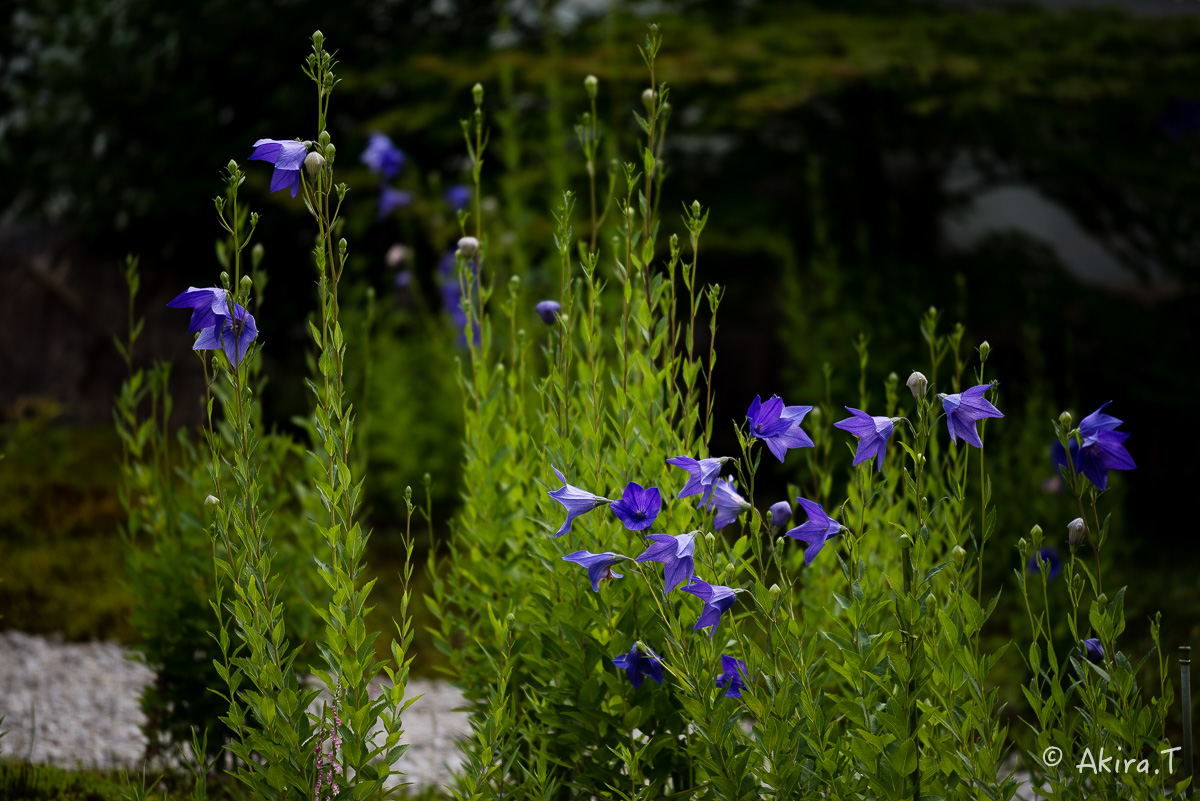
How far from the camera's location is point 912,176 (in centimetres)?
668

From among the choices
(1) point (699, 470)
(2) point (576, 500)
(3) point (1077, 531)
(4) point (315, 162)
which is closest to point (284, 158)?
(4) point (315, 162)

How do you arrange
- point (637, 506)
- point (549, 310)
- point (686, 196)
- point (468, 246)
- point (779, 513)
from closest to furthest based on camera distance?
point (637, 506), point (779, 513), point (468, 246), point (549, 310), point (686, 196)

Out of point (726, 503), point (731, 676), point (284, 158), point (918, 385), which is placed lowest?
point (731, 676)

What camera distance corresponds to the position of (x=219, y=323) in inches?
58.7

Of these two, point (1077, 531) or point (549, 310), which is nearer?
point (1077, 531)

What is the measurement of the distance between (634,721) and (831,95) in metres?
4.62

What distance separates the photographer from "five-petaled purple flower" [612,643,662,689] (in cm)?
158

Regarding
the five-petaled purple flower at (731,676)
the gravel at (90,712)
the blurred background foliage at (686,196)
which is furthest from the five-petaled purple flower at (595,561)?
the blurred background foliage at (686,196)

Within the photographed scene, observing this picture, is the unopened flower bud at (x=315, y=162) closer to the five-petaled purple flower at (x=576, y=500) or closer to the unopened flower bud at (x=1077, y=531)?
the five-petaled purple flower at (x=576, y=500)

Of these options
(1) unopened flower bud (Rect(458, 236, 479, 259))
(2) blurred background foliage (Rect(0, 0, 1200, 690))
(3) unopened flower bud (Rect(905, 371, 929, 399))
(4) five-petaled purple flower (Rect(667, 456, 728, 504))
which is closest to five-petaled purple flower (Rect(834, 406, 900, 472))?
(3) unopened flower bud (Rect(905, 371, 929, 399))

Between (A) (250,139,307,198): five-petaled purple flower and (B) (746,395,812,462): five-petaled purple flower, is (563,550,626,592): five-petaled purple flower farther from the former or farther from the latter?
(A) (250,139,307,198): five-petaled purple flower

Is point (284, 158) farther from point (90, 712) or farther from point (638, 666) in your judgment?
point (90, 712)

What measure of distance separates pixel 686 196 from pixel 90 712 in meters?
3.85

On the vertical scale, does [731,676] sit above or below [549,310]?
below
